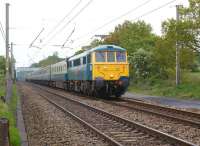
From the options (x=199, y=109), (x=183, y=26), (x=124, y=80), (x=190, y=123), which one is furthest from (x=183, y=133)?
(x=183, y=26)

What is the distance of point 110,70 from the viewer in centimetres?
2789

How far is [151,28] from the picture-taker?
6494 cm

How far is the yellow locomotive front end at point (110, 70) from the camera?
27.7m

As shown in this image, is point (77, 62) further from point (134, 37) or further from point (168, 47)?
point (134, 37)

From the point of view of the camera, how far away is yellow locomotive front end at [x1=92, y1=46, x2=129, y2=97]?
1089 inches

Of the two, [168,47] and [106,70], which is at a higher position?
[168,47]

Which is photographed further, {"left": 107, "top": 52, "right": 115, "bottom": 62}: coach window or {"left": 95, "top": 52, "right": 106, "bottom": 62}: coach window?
{"left": 107, "top": 52, "right": 115, "bottom": 62}: coach window

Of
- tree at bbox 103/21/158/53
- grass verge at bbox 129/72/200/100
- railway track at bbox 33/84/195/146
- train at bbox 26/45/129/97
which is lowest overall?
railway track at bbox 33/84/195/146

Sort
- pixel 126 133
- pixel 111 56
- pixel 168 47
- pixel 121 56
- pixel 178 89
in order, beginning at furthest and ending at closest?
pixel 168 47, pixel 178 89, pixel 121 56, pixel 111 56, pixel 126 133

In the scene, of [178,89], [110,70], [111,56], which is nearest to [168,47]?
[178,89]

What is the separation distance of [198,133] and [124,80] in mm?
15737

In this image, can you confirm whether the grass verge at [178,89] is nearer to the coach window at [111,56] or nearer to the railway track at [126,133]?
the coach window at [111,56]

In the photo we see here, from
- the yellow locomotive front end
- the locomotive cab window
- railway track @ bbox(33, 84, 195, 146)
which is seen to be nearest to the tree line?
the locomotive cab window

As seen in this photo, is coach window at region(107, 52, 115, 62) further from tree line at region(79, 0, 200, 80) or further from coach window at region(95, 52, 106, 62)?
tree line at region(79, 0, 200, 80)
